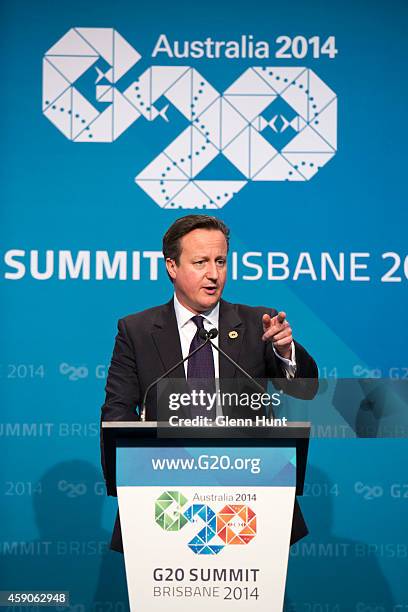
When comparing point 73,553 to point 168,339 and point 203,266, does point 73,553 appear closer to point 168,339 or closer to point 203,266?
point 168,339

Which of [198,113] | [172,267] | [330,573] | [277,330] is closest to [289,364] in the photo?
[277,330]

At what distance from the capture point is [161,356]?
3230 mm

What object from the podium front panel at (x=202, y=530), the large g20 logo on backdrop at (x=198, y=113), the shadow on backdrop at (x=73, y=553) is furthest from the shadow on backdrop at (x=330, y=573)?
the podium front panel at (x=202, y=530)

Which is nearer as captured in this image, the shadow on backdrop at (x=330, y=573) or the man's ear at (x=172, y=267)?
the man's ear at (x=172, y=267)

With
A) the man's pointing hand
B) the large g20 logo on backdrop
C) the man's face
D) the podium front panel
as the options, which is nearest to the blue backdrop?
the large g20 logo on backdrop

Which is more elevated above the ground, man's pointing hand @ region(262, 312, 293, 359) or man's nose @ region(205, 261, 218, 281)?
man's nose @ region(205, 261, 218, 281)

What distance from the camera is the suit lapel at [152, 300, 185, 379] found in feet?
10.5

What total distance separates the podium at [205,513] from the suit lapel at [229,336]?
692 mm

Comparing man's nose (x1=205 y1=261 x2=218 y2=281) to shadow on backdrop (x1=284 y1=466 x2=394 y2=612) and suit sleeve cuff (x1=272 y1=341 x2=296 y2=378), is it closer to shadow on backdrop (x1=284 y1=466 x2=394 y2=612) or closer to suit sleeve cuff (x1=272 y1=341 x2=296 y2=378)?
suit sleeve cuff (x1=272 y1=341 x2=296 y2=378)

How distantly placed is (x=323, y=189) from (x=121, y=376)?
170 cm

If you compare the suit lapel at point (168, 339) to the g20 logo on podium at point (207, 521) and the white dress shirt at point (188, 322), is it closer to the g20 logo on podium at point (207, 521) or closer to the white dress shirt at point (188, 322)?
the white dress shirt at point (188, 322)

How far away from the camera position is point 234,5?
14.6ft

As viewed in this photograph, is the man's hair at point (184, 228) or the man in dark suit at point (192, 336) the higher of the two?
the man's hair at point (184, 228)

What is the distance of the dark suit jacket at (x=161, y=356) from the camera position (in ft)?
10.3
